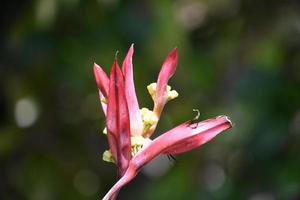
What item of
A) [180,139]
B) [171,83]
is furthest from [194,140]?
[171,83]

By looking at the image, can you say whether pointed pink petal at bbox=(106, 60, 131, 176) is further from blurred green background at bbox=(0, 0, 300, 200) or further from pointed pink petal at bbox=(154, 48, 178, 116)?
blurred green background at bbox=(0, 0, 300, 200)

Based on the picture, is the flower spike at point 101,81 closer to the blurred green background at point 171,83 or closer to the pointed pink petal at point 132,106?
the pointed pink petal at point 132,106

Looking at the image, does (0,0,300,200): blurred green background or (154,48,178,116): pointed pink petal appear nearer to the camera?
(154,48,178,116): pointed pink petal

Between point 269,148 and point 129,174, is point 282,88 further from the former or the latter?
point 129,174

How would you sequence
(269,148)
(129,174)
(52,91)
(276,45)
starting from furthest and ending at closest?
(52,91)
(276,45)
(269,148)
(129,174)

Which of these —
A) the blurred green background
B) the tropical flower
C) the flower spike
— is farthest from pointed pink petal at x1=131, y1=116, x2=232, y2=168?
the blurred green background

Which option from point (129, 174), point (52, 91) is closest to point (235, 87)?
point (52, 91)

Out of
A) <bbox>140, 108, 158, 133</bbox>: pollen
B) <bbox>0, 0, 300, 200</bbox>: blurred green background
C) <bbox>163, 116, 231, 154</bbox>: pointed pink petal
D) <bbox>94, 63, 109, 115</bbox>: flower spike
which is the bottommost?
<bbox>0, 0, 300, 200</bbox>: blurred green background
